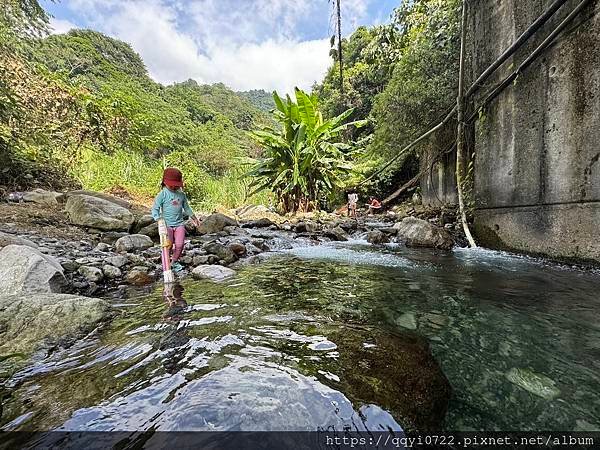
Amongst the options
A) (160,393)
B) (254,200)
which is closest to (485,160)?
(160,393)

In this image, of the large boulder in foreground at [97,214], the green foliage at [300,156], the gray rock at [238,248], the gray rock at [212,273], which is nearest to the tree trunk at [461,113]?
the gray rock at [238,248]

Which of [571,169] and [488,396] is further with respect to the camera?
[571,169]

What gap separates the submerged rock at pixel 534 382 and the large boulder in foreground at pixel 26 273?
3588mm

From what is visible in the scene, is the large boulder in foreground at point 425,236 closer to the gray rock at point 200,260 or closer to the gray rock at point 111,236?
the gray rock at point 200,260

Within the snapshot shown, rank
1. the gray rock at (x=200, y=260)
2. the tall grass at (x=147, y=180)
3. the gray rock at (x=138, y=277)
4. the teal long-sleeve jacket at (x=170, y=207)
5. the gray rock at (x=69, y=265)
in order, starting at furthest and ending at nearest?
the tall grass at (x=147, y=180)
the gray rock at (x=200, y=260)
the teal long-sleeve jacket at (x=170, y=207)
the gray rock at (x=138, y=277)
the gray rock at (x=69, y=265)

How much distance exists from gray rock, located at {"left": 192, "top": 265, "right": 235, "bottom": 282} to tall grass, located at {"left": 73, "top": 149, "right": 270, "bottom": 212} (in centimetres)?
815

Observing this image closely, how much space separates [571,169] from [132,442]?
480cm

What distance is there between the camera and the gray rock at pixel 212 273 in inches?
158

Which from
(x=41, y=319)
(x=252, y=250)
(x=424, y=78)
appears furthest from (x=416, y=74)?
(x=41, y=319)

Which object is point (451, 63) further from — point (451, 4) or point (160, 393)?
point (160, 393)

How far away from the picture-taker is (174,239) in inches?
171

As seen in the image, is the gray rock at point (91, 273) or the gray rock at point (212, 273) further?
the gray rock at point (212, 273)

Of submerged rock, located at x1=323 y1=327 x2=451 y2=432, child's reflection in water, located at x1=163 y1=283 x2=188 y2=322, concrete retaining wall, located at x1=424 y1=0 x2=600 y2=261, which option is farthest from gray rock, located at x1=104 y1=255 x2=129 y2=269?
concrete retaining wall, located at x1=424 y1=0 x2=600 y2=261

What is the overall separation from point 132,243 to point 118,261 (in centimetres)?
108
